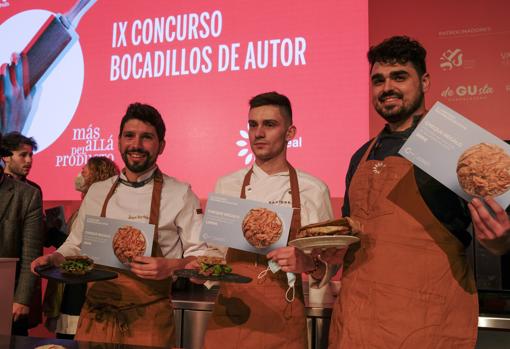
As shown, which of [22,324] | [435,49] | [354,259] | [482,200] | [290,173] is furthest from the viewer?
[435,49]

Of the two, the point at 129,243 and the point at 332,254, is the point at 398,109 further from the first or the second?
the point at 129,243

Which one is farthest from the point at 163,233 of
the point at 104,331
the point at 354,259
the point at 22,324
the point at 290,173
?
the point at 22,324

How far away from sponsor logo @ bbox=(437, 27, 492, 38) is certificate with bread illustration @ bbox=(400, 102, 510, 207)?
185 cm

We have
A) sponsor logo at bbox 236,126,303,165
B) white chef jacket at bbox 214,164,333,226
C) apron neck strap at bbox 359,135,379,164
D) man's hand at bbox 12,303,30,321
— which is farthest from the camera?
sponsor logo at bbox 236,126,303,165

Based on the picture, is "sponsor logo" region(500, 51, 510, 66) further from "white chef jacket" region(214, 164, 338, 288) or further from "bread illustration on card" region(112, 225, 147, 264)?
"bread illustration on card" region(112, 225, 147, 264)

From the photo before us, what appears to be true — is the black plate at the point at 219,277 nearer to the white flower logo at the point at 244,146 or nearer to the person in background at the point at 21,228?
the person in background at the point at 21,228

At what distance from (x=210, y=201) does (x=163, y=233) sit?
1.66ft

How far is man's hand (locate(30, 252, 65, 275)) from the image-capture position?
2.23m

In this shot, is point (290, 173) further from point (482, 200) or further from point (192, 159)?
point (192, 159)

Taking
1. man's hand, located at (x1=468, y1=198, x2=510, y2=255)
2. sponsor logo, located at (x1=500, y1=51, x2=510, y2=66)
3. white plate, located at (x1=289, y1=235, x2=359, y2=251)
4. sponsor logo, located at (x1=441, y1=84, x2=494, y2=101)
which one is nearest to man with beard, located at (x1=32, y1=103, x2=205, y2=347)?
white plate, located at (x1=289, y1=235, x2=359, y2=251)

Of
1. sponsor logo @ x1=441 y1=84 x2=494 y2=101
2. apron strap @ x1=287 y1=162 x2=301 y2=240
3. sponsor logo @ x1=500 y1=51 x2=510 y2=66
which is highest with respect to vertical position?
sponsor logo @ x1=500 y1=51 x2=510 y2=66

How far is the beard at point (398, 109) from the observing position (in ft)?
5.97

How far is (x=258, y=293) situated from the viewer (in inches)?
82.2

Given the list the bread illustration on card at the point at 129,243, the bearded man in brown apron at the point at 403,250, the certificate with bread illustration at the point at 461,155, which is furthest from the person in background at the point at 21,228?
the certificate with bread illustration at the point at 461,155
